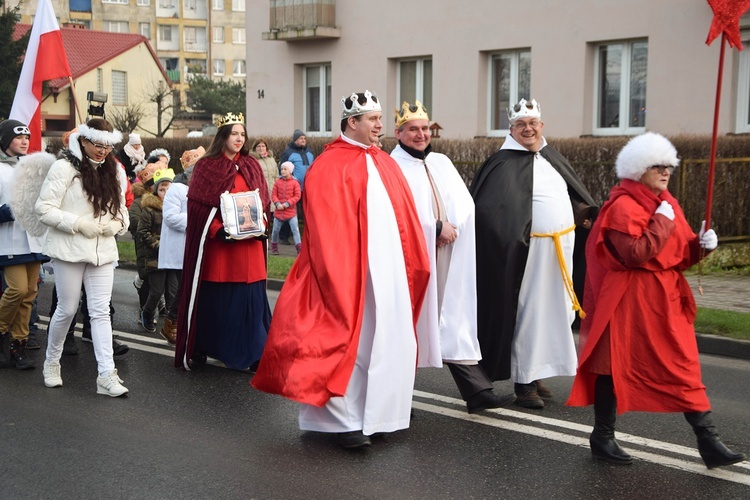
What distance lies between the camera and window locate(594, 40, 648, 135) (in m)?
18.8

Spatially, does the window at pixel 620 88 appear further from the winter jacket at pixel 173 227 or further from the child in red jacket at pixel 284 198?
the winter jacket at pixel 173 227

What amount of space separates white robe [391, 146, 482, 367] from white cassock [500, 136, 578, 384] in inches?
13.9

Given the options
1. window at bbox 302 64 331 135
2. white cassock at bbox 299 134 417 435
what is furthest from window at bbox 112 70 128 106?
white cassock at bbox 299 134 417 435

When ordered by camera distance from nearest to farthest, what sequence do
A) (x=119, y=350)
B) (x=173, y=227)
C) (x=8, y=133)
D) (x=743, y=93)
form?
1. (x=8, y=133)
2. (x=119, y=350)
3. (x=173, y=227)
4. (x=743, y=93)

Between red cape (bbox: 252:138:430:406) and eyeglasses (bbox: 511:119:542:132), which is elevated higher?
eyeglasses (bbox: 511:119:542:132)

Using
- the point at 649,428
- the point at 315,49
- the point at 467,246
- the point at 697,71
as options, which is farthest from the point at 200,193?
the point at 315,49

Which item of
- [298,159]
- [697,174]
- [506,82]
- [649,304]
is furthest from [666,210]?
[506,82]

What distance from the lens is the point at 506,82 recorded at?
2102cm

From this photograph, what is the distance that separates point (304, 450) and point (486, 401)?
1.33m

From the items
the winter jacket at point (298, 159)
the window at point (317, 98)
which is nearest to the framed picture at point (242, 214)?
the winter jacket at point (298, 159)

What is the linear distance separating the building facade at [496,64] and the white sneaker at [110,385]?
12303mm

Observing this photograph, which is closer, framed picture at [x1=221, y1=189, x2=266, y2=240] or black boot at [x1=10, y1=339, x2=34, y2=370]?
framed picture at [x1=221, y1=189, x2=266, y2=240]

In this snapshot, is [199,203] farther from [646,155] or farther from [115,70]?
[115,70]

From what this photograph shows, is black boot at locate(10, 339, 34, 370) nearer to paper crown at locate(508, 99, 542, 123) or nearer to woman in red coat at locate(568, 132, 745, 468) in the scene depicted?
paper crown at locate(508, 99, 542, 123)
